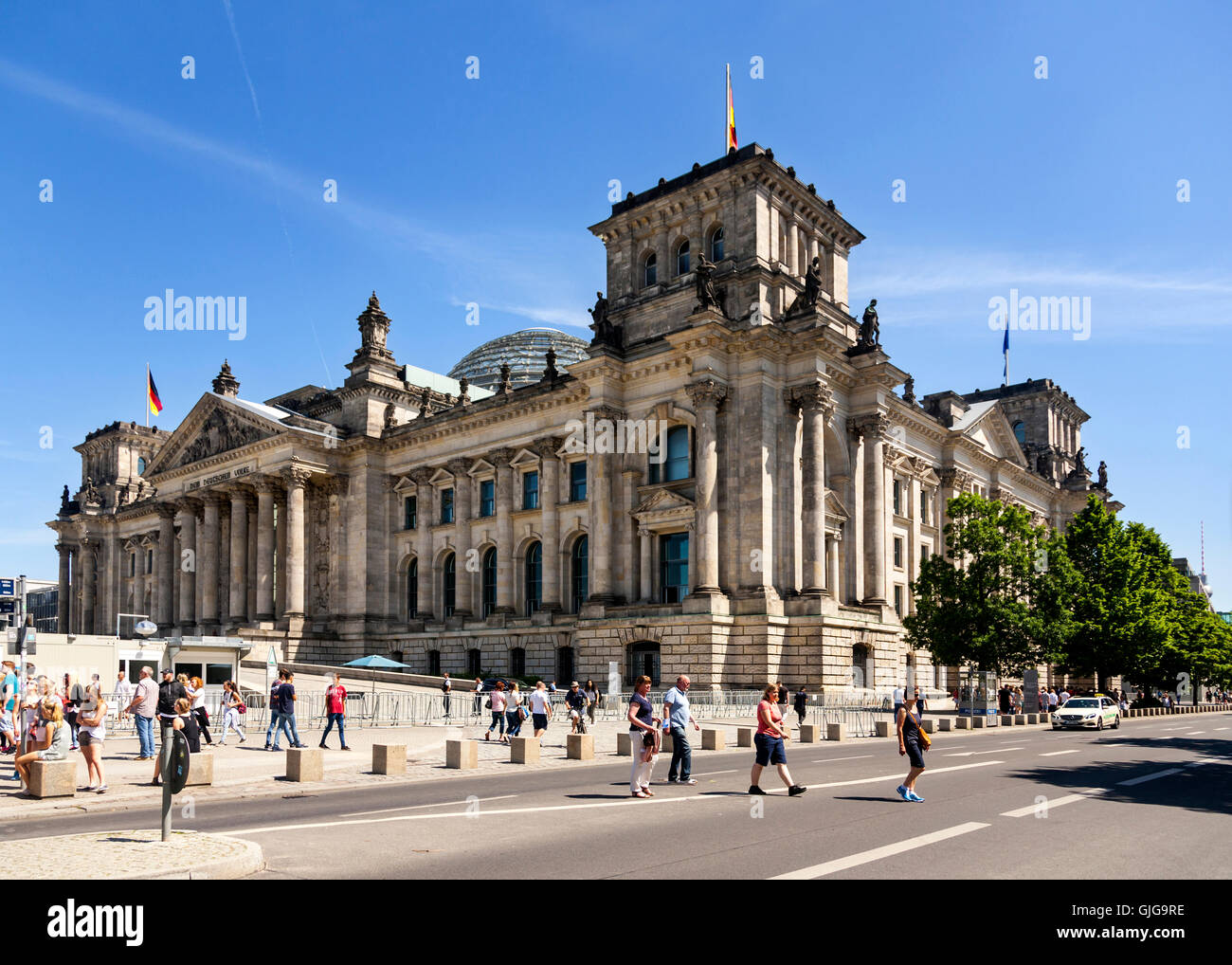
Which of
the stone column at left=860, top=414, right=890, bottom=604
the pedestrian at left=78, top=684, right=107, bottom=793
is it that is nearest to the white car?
the stone column at left=860, top=414, right=890, bottom=604

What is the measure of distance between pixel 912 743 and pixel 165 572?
7252 cm

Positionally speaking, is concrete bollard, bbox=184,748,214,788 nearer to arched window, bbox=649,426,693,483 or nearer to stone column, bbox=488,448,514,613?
arched window, bbox=649,426,693,483

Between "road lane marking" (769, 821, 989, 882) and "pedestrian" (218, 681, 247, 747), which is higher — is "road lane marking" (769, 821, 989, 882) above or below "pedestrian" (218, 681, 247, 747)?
above

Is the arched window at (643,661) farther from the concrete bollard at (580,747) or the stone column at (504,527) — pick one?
the concrete bollard at (580,747)

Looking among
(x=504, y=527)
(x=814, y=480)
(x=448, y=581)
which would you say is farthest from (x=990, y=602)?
(x=448, y=581)

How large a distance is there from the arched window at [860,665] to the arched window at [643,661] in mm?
9158

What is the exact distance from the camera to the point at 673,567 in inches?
1914

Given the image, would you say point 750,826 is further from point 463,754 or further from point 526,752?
point 526,752

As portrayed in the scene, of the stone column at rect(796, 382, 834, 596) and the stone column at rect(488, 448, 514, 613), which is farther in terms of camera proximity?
the stone column at rect(488, 448, 514, 613)

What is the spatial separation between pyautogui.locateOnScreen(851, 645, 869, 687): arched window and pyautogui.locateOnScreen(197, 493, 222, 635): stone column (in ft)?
142

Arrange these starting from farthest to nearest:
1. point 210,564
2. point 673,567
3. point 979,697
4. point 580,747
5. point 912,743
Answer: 1. point 210,564
2. point 979,697
3. point 673,567
4. point 580,747
5. point 912,743

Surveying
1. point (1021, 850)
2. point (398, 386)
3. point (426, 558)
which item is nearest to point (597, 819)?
point (1021, 850)

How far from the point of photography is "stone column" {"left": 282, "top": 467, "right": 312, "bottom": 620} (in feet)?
206

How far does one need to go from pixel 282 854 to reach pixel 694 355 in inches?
1461
